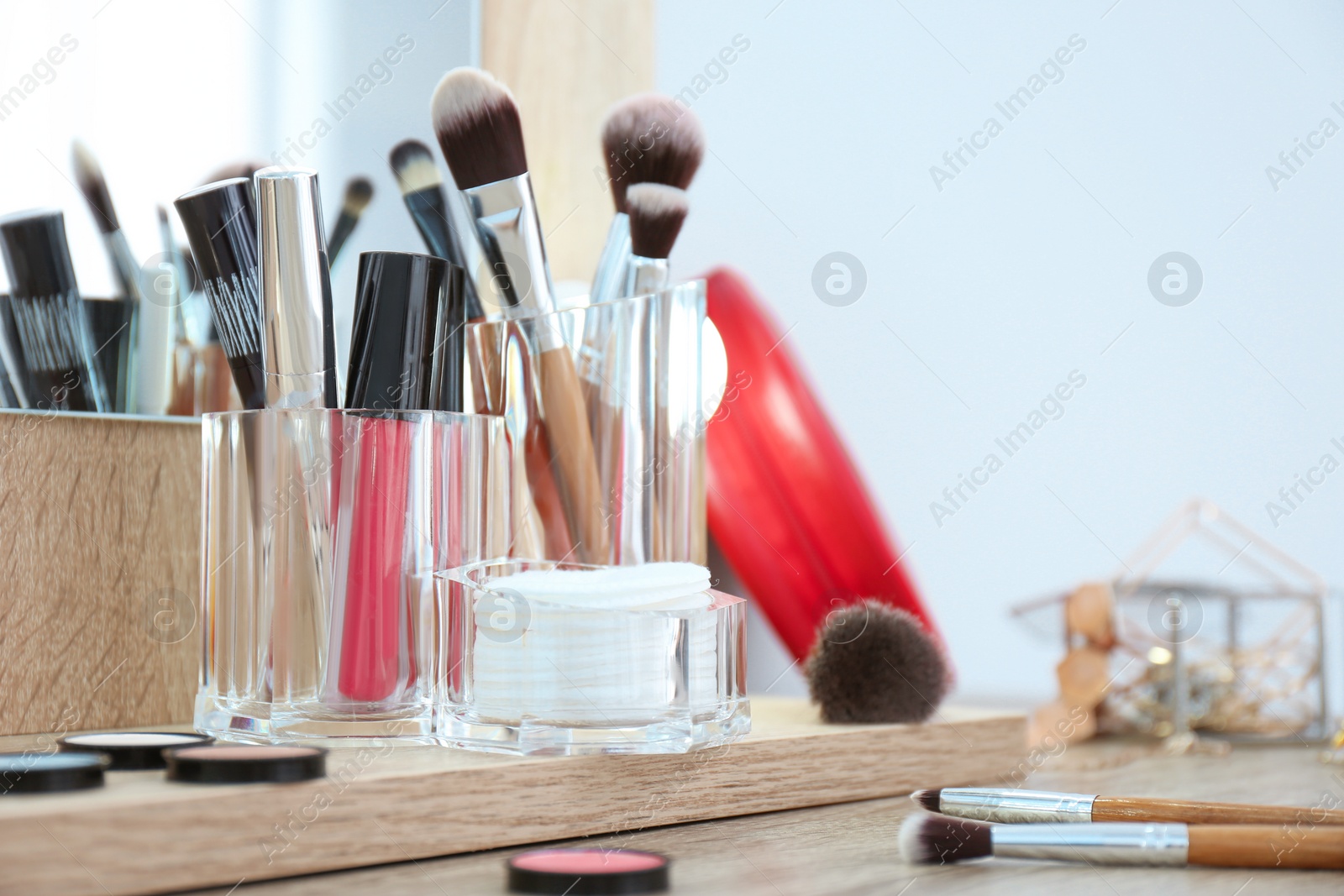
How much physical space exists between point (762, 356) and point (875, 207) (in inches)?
6.0

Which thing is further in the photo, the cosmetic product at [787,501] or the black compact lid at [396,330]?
the cosmetic product at [787,501]

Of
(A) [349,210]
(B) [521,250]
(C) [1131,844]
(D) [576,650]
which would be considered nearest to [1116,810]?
(C) [1131,844]

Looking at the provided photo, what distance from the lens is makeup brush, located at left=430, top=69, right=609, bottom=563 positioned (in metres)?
0.41

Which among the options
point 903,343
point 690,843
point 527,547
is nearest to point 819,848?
point 690,843

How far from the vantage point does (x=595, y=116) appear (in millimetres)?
637

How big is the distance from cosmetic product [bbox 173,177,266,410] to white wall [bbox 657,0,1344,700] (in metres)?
0.35

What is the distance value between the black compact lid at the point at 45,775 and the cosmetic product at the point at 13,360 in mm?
157

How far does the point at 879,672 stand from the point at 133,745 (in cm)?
26

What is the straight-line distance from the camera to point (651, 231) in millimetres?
441

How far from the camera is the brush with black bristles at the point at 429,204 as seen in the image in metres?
0.47

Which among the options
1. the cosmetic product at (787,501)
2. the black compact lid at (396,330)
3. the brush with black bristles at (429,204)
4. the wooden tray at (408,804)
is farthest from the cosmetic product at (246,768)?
the cosmetic product at (787,501)

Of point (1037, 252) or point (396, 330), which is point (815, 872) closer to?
point (396, 330)

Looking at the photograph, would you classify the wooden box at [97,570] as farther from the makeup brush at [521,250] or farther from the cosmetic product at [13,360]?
the makeup brush at [521,250]

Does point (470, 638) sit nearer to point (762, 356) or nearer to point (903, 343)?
point (762, 356)
